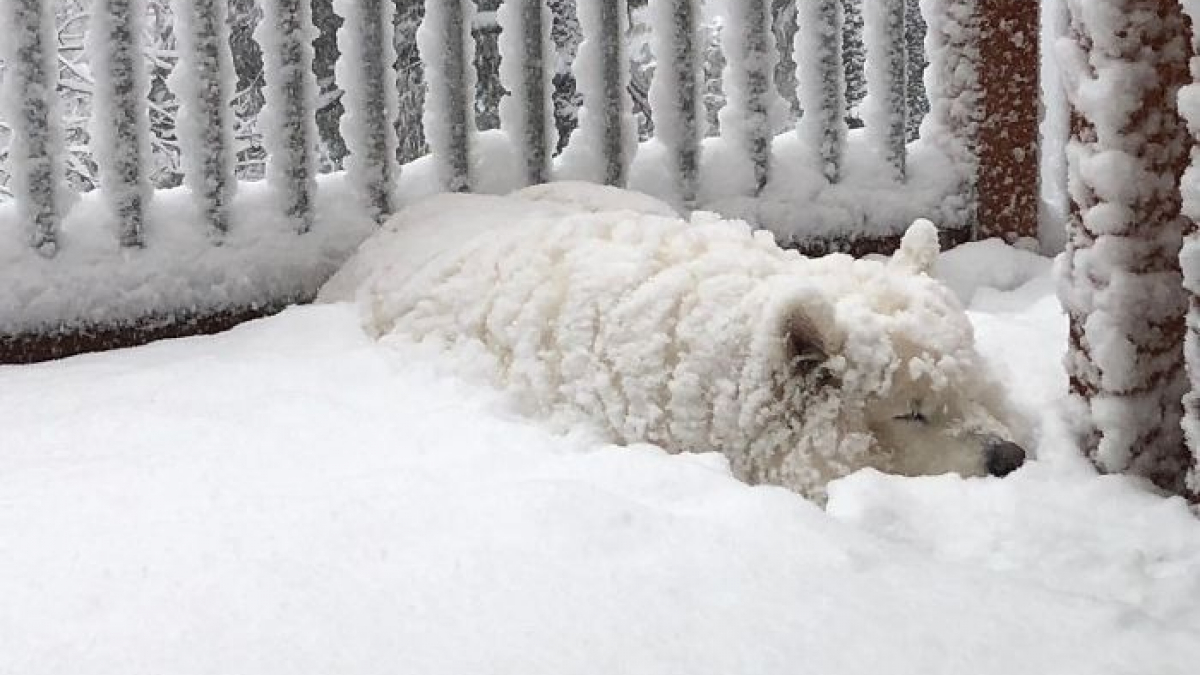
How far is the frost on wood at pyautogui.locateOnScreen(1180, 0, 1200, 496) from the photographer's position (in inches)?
58.0

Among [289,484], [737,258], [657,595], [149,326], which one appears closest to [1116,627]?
[657,595]

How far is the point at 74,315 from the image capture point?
3.42 metres

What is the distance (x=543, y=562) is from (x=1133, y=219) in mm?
973

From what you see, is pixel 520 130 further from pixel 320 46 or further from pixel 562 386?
pixel 320 46

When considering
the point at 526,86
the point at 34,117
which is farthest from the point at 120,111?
the point at 526,86

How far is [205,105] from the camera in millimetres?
3645

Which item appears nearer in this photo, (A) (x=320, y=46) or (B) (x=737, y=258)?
(B) (x=737, y=258)

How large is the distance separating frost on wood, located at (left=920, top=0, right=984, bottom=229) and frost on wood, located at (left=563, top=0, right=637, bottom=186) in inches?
49.6

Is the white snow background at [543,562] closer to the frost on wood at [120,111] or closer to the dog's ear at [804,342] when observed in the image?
the dog's ear at [804,342]

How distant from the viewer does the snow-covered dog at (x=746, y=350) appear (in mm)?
2199

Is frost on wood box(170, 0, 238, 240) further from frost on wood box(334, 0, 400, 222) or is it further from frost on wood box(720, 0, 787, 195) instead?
frost on wood box(720, 0, 787, 195)

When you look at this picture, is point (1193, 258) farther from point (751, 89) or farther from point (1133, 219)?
point (751, 89)

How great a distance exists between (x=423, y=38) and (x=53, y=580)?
109 inches

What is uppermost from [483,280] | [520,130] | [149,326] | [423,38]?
[423,38]
